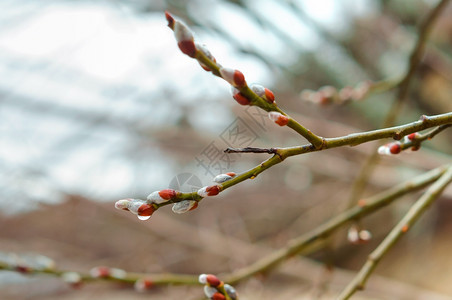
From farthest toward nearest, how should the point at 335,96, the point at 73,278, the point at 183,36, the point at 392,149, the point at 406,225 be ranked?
the point at 335,96 → the point at 73,278 → the point at 406,225 → the point at 392,149 → the point at 183,36

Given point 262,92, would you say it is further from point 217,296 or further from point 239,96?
point 217,296

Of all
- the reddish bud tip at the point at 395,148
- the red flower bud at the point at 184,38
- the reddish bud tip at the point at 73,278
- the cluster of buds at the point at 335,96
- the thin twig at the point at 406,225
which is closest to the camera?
the red flower bud at the point at 184,38

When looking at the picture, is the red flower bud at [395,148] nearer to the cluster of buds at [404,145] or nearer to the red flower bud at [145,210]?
the cluster of buds at [404,145]

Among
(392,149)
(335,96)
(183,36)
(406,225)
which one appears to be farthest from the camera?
(335,96)

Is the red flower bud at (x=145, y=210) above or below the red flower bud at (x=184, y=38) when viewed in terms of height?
below

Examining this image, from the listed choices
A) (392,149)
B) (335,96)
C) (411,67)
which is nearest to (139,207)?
(392,149)

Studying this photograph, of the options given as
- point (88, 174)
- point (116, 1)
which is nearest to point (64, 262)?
point (88, 174)

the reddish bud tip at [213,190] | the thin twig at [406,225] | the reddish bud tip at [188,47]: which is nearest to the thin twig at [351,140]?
the reddish bud tip at [213,190]

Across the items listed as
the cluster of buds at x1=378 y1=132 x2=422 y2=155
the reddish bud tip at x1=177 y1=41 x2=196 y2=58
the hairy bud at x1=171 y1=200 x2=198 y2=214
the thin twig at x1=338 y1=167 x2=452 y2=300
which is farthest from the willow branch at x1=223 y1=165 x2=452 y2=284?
the reddish bud tip at x1=177 y1=41 x2=196 y2=58

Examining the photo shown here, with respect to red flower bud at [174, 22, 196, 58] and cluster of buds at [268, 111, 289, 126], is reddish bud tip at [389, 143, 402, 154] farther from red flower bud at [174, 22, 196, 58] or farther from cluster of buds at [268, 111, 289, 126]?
red flower bud at [174, 22, 196, 58]

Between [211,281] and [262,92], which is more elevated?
[262,92]

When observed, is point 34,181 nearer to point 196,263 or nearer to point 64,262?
point 64,262
